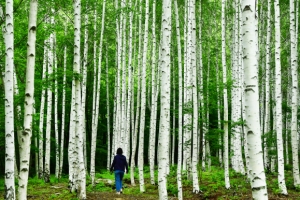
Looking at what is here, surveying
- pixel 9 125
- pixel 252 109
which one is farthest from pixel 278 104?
pixel 9 125

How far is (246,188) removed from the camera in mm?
11320

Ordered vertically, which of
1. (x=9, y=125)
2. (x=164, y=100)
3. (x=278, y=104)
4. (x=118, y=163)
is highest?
(x=164, y=100)

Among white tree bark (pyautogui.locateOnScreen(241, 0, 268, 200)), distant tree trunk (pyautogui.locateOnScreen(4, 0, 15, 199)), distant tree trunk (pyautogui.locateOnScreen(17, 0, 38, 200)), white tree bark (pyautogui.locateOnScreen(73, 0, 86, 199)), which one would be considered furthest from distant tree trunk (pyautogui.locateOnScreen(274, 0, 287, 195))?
distant tree trunk (pyautogui.locateOnScreen(4, 0, 15, 199))

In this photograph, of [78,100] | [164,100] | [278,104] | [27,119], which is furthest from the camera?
[278,104]

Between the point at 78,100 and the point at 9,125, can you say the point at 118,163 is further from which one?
the point at 9,125

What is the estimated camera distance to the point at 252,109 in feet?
12.8

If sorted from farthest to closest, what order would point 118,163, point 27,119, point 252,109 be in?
point 118,163, point 27,119, point 252,109

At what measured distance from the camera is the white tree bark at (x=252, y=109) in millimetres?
3781

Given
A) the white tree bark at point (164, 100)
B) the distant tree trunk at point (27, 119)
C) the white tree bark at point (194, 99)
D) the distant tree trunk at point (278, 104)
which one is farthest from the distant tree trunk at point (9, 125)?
the distant tree trunk at point (278, 104)

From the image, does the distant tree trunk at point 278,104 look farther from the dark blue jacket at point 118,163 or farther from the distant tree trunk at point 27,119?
the distant tree trunk at point 27,119

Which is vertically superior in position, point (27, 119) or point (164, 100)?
point (164, 100)

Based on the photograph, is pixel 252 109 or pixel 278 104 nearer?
pixel 252 109

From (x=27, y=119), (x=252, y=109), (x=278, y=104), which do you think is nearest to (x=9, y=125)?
(x=27, y=119)

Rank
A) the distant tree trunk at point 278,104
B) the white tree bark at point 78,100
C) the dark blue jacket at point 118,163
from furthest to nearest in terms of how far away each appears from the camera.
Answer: the dark blue jacket at point 118,163
the distant tree trunk at point 278,104
the white tree bark at point 78,100
